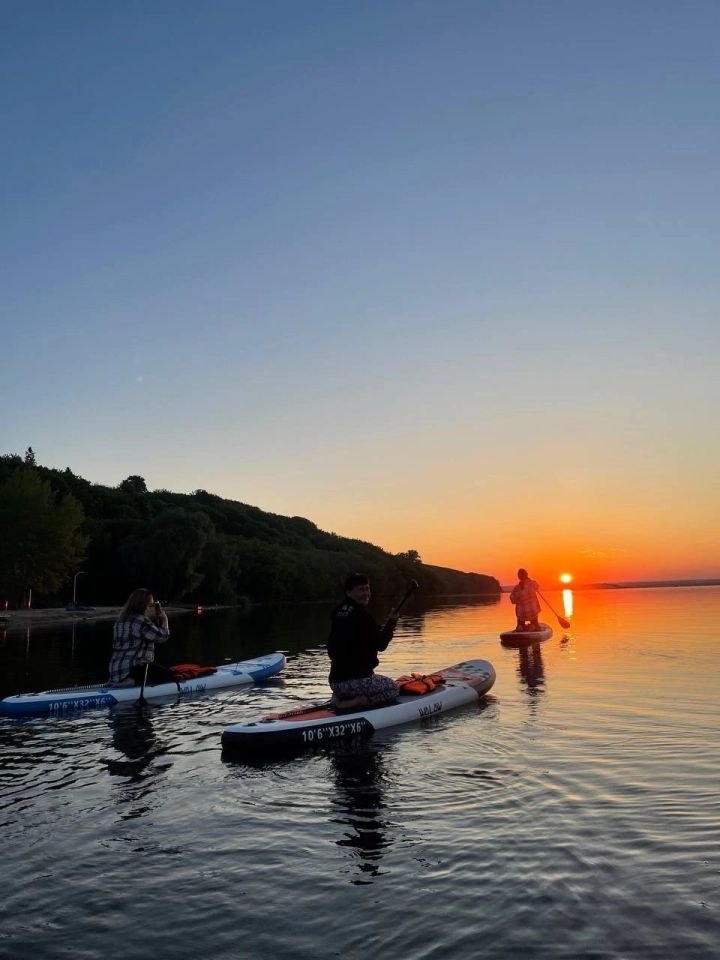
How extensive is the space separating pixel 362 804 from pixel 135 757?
439 centimetres

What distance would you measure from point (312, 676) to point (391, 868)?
15.8m

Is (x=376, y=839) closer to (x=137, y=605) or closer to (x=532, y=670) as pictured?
(x=137, y=605)

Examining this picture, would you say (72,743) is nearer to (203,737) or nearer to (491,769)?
(203,737)

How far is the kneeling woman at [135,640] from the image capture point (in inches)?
626

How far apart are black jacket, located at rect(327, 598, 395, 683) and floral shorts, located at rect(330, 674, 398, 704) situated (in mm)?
106

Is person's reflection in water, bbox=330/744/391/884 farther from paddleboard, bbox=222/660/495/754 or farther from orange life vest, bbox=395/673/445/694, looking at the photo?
orange life vest, bbox=395/673/445/694

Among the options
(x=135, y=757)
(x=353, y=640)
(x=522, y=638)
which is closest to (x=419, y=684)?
(x=353, y=640)

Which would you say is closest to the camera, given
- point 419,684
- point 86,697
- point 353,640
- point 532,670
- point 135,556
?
point 353,640

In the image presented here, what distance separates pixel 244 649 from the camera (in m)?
31.7

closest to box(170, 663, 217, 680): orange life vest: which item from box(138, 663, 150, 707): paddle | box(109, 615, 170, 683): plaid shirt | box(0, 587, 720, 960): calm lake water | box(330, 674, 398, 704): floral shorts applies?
box(109, 615, 170, 683): plaid shirt

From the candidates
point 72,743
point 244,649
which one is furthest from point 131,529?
point 72,743

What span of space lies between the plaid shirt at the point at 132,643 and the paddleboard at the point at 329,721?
151 inches

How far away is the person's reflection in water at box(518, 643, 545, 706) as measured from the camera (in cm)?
1797

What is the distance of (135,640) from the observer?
1647cm
